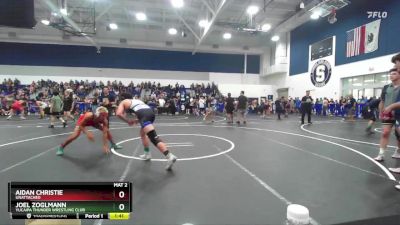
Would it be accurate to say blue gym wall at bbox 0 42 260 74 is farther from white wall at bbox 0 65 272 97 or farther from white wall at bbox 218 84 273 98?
white wall at bbox 218 84 273 98

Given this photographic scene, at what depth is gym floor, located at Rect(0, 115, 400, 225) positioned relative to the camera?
9.44 feet

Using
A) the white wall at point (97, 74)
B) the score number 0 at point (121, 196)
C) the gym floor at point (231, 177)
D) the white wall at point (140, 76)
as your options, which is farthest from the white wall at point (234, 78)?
the score number 0 at point (121, 196)

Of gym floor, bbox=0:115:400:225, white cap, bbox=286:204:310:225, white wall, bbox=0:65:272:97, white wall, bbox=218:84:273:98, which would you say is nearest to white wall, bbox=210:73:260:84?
white wall, bbox=0:65:272:97

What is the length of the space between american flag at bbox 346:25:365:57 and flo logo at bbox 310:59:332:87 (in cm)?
234

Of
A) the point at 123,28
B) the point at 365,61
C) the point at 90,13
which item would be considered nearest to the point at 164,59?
the point at 123,28

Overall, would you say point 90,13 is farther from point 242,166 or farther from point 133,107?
point 242,166

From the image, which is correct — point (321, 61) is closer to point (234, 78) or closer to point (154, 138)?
point (234, 78)

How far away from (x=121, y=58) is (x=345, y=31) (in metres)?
21.5

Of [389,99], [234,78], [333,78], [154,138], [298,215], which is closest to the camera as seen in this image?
[298,215]

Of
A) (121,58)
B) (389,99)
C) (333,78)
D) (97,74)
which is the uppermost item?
(121,58)

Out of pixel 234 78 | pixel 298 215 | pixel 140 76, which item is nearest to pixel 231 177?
pixel 298 215

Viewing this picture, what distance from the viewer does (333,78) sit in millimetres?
21516

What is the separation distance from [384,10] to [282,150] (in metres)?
16.3

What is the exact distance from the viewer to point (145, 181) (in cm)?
396
